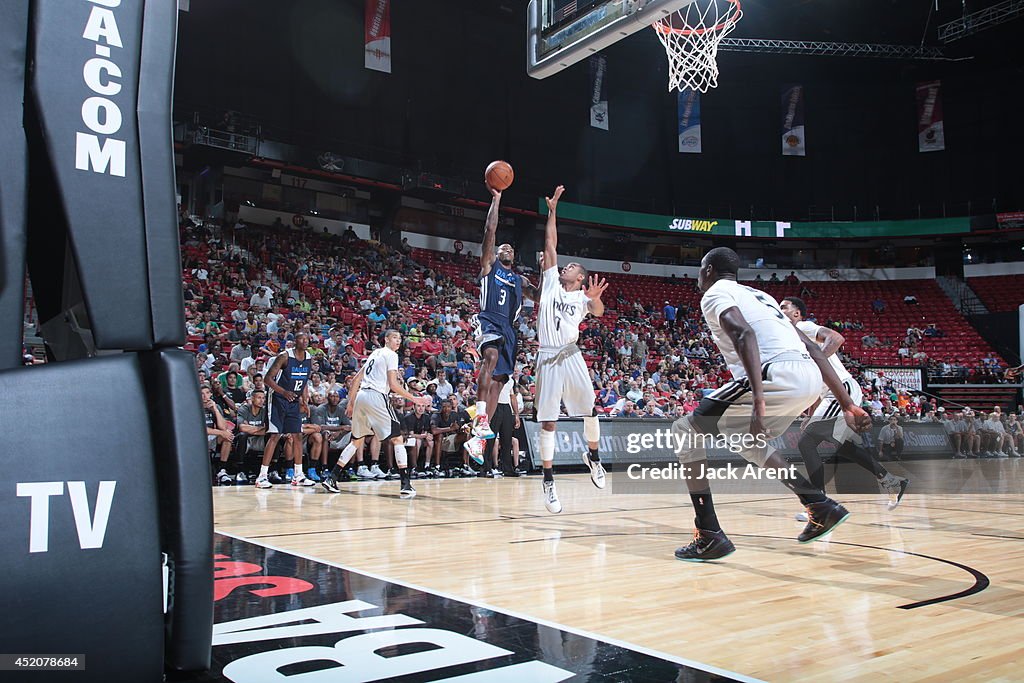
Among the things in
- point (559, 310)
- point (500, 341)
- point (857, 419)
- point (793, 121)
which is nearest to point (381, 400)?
point (500, 341)

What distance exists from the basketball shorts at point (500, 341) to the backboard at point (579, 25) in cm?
298

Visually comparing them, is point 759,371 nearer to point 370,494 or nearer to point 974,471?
point 370,494

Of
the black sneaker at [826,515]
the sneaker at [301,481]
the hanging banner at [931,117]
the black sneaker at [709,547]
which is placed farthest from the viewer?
the hanging banner at [931,117]

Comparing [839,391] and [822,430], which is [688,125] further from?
[839,391]

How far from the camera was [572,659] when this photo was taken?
243 centimetres

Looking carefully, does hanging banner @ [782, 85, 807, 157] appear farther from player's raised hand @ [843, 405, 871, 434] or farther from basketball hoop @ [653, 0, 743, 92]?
player's raised hand @ [843, 405, 871, 434]

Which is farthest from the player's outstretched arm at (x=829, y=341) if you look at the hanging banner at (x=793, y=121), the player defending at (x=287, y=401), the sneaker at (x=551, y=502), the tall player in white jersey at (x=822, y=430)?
the hanging banner at (x=793, y=121)

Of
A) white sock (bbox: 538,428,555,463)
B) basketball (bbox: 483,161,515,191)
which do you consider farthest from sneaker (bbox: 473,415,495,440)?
basketball (bbox: 483,161,515,191)

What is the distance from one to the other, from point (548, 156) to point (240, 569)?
23.5 m

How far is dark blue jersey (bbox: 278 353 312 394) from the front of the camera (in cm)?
946

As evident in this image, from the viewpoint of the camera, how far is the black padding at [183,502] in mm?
1516

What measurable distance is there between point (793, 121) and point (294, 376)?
25.4 m

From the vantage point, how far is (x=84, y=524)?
4.70 ft

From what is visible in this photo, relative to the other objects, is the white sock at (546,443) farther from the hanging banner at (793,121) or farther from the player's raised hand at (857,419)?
the hanging banner at (793,121)
